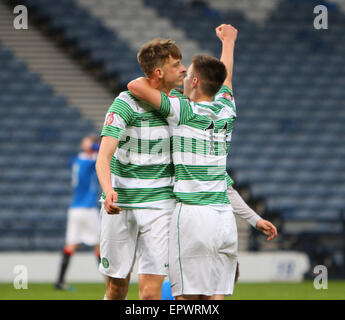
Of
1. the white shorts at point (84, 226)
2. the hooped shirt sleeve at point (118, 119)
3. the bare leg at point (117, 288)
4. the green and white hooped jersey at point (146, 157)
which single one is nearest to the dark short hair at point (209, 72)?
the green and white hooped jersey at point (146, 157)

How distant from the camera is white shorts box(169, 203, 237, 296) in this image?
154 inches

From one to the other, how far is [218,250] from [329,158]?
9.70m

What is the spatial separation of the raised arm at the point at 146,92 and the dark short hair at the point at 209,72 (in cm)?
26

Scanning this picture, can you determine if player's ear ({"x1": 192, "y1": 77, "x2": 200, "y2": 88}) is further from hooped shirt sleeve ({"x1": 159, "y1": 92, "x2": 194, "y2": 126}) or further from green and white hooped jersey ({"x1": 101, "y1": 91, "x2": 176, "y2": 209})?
green and white hooped jersey ({"x1": 101, "y1": 91, "x2": 176, "y2": 209})

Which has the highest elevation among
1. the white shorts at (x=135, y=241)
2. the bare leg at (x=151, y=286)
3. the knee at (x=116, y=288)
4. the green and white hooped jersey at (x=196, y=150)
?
the green and white hooped jersey at (x=196, y=150)

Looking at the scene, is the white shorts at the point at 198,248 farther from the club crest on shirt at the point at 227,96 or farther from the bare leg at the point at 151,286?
the club crest on shirt at the point at 227,96

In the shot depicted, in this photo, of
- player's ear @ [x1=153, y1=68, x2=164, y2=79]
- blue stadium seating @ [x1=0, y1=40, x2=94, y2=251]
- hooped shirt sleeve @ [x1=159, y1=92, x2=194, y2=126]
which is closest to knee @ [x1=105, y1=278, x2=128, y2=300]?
hooped shirt sleeve @ [x1=159, y1=92, x2=194, y2=126]

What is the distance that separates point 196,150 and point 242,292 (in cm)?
465

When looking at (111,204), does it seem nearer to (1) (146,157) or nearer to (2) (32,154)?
(1) (146,157)

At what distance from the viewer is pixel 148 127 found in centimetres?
415

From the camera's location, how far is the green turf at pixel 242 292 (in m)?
7.56

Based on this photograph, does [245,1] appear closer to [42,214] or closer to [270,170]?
[270,170]

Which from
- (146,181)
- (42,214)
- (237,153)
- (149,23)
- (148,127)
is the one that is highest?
(149,23)
